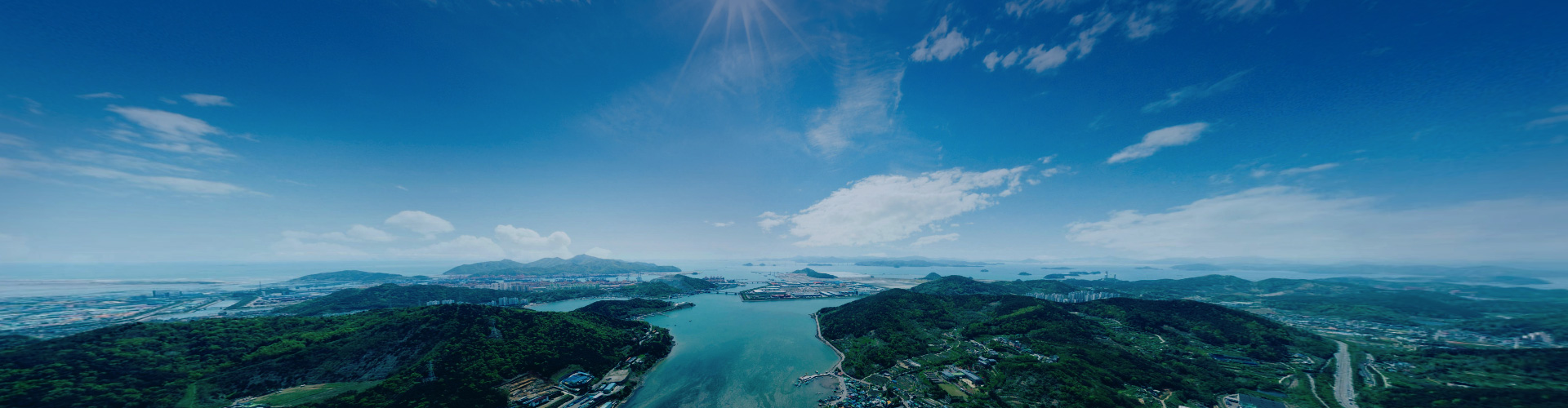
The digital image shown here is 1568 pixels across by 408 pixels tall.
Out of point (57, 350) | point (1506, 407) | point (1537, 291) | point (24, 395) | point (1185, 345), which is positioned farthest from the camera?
point (1537, 291)

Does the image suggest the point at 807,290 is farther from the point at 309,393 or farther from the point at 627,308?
the point at 309,393

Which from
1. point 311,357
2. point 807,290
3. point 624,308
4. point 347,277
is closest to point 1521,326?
point 807,290

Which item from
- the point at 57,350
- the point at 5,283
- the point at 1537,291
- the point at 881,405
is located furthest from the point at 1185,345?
the point at 5,283

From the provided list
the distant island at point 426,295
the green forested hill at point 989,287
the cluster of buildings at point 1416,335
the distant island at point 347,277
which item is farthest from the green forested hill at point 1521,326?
the distant island at point 347,277

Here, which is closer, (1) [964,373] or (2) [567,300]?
(1) [964,373]

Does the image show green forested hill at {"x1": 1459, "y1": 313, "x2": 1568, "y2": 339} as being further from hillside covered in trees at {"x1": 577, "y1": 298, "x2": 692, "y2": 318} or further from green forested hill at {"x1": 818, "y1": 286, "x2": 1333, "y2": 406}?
→ hillside covered in trees at {"x1": 577, "y1": 298, "x2": 692, "y2": 318}

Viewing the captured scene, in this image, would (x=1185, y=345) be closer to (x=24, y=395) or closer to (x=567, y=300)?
(x=24, y=395)

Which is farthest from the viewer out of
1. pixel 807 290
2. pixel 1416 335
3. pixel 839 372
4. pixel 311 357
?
pixel 807 290
